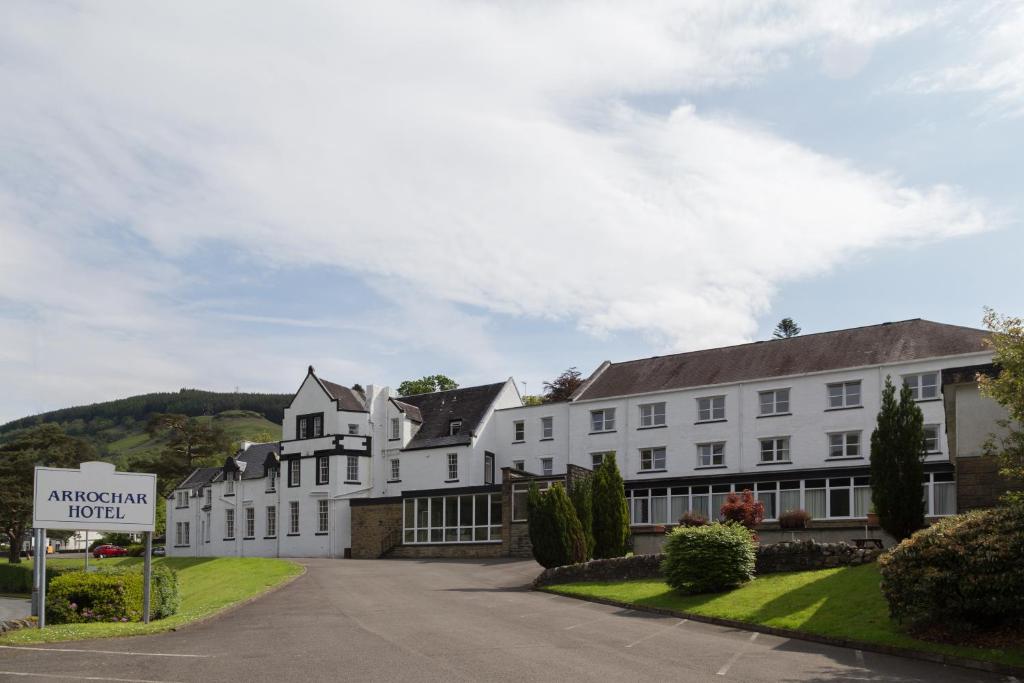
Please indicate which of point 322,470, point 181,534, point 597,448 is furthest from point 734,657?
point 181,534

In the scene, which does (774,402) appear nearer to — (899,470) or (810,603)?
(899,470)

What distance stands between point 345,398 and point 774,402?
89.0 feet

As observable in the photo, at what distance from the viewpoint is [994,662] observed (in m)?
16.9

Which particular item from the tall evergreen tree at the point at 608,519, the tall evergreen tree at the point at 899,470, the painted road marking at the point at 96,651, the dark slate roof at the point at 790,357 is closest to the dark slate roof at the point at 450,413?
the dark slate roof at the point at 790,357

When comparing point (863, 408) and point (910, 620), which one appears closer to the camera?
point (910, 620)

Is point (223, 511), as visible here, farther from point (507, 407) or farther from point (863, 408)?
point (863, 408)

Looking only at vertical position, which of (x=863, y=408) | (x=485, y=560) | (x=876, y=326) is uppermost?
(x=876, y=326)

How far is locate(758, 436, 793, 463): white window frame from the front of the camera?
171 ft

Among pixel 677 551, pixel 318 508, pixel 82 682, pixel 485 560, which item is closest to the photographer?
pixel 82 682

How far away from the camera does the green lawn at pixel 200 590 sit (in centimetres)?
2119

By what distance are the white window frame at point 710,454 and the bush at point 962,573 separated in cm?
3404

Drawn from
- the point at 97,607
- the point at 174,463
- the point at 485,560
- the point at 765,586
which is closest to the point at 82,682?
the point at 97,607

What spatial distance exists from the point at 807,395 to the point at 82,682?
140 ft

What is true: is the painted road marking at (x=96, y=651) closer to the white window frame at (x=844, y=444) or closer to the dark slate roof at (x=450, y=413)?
the white window frame at (x=844, y=444)
